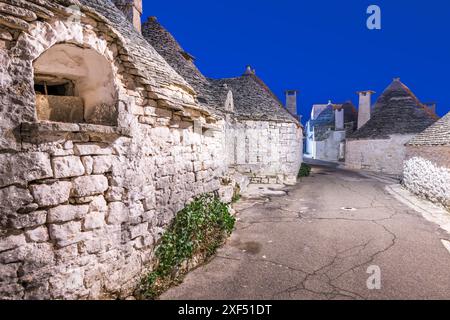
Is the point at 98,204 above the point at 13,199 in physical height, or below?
below

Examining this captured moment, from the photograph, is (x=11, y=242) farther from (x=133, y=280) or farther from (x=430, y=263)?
(x=430, y=263)

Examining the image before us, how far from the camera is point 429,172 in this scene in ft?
33.9

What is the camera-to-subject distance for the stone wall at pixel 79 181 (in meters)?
2.59

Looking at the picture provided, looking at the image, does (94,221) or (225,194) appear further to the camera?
(225,194)

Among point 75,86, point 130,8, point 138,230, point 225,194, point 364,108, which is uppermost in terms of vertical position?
point 130,8

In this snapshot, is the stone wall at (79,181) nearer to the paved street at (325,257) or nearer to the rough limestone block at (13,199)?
the rough limestone block at (13,199)

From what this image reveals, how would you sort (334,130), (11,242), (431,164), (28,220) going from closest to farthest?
(11,242) < (28,220) < (431,164) < (334,130)

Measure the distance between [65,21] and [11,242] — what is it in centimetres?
249

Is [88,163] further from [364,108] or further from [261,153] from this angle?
[364,108]

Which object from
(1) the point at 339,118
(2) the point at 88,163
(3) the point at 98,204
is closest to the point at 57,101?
(2) the point at 88,163

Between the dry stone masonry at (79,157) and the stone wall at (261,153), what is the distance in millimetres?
9617

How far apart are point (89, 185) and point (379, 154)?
22259mm

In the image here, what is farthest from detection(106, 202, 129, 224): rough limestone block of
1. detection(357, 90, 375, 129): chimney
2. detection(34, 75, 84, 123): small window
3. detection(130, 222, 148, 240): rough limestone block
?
detection(357, 90, 375, 129): chimney

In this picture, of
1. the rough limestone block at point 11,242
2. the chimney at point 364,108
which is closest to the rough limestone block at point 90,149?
the rough limestone block at point 11,242
